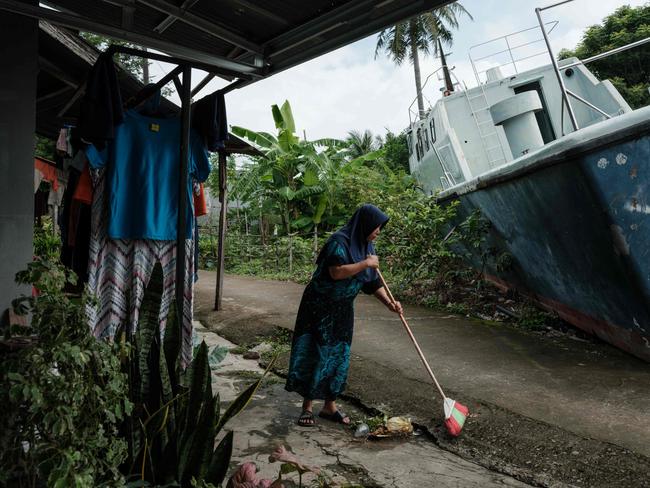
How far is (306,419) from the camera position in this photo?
3572mm

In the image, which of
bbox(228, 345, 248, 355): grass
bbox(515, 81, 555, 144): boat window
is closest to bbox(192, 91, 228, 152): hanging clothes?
bbox(228, 345, 248, 355): grass

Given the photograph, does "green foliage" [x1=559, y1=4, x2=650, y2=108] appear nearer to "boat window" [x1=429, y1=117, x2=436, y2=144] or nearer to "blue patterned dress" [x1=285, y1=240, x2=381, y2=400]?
"boat window" [x1=429, y1=117, x2=436, y2=144]

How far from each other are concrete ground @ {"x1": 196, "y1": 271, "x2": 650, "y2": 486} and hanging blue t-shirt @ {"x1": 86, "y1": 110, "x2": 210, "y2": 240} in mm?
2035

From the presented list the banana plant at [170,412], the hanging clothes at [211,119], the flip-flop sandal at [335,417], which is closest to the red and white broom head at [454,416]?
the flip-flop sandal at [335,417]

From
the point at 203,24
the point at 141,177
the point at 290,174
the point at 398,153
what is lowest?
the point at 141,177

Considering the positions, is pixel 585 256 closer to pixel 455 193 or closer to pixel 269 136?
pixel 455 193

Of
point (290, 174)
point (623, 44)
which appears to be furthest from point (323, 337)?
point (623, 44)

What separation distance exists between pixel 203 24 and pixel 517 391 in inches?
133

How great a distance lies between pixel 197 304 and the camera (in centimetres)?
812

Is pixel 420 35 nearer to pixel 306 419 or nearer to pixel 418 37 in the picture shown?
pixel 418 37

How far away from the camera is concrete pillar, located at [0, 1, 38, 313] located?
2.68 m

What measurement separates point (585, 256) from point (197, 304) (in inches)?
214

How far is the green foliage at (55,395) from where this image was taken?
5.13ft

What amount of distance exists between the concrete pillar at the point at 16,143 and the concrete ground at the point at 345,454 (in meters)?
1.56
